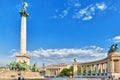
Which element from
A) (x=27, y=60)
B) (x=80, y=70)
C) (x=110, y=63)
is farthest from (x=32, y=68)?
(x=80, y=70)

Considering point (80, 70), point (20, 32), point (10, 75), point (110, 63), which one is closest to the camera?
point (10, 75)

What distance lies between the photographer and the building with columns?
257 ft

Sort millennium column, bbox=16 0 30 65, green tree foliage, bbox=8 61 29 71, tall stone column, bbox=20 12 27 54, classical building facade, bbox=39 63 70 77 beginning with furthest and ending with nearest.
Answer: classical building facade, bbox=39 63 70 77 → tall stone column, bbox=20 12 27 54 → millennium column, bbox=16 0 30 65 → green tree foliage, bbox=8 61 29 71

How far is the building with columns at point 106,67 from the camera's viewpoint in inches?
3083

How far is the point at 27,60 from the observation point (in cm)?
7119

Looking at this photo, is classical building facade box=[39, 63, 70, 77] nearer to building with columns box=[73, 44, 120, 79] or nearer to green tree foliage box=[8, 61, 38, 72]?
building with columns box=[73, 44, 120, 79]

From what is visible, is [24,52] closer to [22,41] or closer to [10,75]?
[22,41]

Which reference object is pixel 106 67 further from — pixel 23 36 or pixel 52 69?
pixel 52 69

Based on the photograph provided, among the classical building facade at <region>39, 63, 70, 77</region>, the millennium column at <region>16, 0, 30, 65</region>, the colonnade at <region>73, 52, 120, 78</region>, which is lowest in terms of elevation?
the classical building facade at <region>39, 63, 70, 77</region>

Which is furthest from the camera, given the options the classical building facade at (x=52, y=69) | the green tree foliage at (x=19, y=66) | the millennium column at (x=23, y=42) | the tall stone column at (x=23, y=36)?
the classical building facade at (x=52, y=69)

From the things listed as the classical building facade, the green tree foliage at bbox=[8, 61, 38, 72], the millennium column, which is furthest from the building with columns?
the classical building facade

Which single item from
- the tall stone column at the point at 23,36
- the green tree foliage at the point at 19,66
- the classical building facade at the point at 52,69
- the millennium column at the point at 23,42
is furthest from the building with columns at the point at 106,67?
the classical building facade at the point at 52,69

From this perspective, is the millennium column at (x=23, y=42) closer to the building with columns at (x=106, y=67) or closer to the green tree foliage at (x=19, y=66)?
the green tree foliage at (x=19, y=66)

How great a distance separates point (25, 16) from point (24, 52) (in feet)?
36.0
